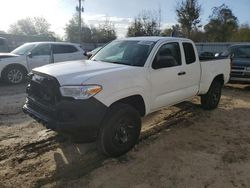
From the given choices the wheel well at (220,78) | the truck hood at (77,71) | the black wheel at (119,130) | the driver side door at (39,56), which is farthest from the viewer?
the driver side door at (39,56)

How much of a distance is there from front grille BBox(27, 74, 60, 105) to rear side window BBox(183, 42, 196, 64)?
3.00m

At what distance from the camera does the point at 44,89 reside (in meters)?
4.14

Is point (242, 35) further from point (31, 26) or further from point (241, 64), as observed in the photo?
point (31, 26)

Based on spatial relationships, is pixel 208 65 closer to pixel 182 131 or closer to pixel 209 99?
pixel 209 99

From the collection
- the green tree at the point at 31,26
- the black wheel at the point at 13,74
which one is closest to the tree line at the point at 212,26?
the black wheel at the point at 13,74

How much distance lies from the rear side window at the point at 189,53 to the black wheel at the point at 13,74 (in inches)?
279

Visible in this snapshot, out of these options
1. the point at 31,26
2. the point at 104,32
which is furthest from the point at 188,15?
the point at 31,26

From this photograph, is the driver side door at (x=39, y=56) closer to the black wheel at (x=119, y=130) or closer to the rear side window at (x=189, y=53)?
the rear side window at (x=189, y=53)

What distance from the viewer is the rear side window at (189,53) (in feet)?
19.2

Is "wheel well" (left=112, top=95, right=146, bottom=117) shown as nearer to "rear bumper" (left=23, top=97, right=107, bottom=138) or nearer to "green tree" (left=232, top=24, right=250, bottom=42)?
"rear bumper" (left=23, top=97, right=107, bottom=138)

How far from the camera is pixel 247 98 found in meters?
8.99

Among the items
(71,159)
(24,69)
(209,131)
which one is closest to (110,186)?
(71,159)

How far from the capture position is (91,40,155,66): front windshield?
191 inches

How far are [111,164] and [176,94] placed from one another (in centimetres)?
210
